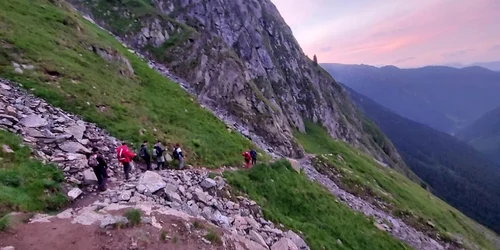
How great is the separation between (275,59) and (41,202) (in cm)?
8995

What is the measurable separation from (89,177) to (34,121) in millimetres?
5783

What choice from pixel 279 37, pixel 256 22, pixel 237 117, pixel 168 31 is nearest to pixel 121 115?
pixel 237 117

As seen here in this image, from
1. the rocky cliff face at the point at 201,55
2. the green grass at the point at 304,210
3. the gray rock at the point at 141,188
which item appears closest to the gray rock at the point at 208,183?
the green grass at the point at 304,210

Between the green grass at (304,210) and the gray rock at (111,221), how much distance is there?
9586mm

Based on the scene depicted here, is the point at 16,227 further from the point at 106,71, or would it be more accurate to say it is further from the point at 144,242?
the point at 106,71

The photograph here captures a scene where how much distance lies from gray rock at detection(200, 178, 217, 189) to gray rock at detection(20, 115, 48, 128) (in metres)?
9.64

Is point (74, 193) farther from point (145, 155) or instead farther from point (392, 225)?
point (392, 225)

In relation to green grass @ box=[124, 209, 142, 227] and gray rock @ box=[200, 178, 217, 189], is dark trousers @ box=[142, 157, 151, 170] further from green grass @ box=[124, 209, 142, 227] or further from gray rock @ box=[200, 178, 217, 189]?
green grass @ box=[124, 209, 142, 227]

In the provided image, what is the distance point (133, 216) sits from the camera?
1380 centimetres

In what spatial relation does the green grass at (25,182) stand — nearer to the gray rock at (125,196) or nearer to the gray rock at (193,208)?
the gray rock at (125,196)

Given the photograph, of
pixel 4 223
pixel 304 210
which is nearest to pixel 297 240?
pixel 304 210

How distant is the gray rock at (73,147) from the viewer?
61.0 ft

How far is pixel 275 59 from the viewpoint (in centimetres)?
10006

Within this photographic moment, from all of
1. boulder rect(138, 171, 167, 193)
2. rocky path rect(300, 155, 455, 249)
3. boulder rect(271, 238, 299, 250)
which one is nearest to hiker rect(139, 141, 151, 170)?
boulder rect(138, 171, 167, 193)
